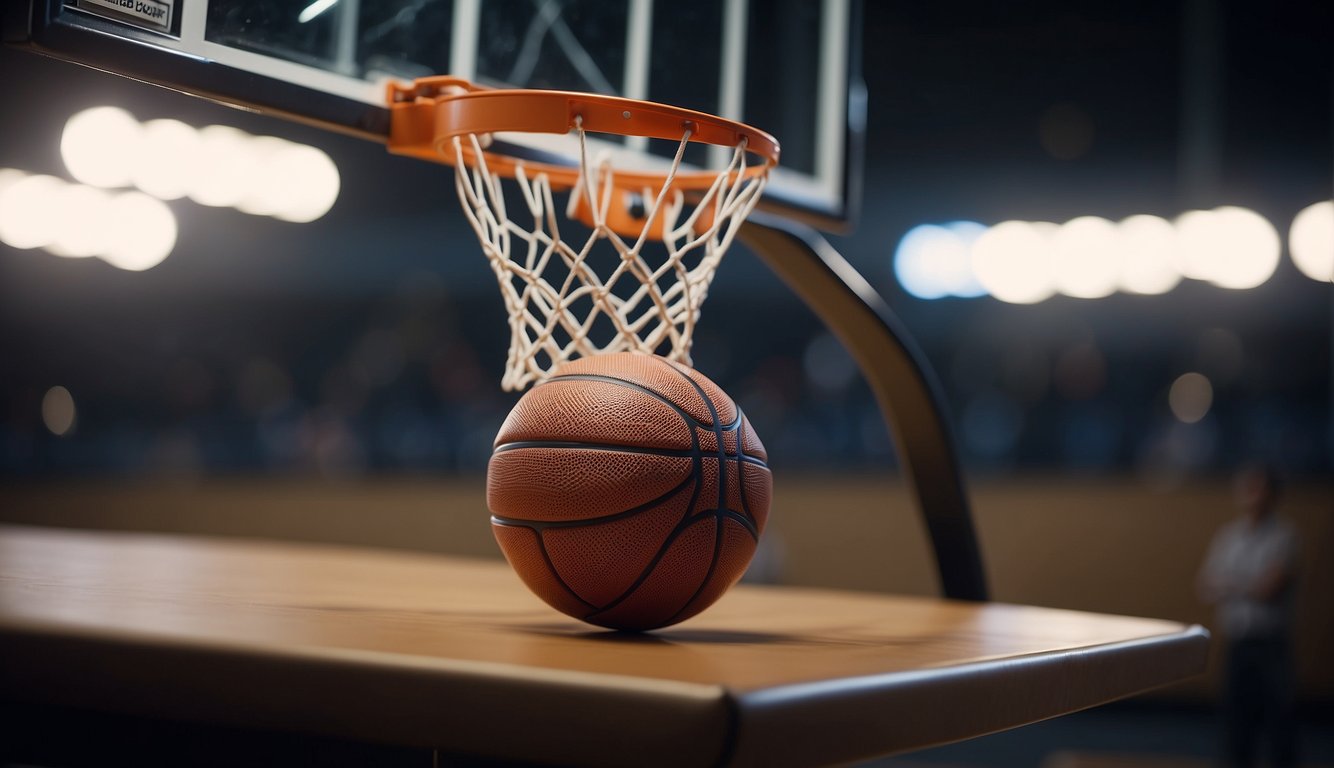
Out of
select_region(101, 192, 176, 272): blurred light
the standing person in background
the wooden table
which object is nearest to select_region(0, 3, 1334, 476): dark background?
select_region(101, 192, 176, 272): blurred light

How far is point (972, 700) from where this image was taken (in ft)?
4.04

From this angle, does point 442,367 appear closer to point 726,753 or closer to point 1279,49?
point 1279,49

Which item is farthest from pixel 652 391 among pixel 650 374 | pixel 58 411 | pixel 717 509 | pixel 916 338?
pixel 58 411

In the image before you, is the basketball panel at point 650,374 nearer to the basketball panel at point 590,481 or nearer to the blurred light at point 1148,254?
the basketball panel at point 590,481

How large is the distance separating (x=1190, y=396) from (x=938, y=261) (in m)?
2.01

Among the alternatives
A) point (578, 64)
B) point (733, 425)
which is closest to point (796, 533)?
point (578, 64)

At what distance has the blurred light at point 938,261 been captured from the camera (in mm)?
9031

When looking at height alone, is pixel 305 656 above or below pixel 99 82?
below

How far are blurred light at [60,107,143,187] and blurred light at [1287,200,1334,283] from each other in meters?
7.30

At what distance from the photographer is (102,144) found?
7707 mm

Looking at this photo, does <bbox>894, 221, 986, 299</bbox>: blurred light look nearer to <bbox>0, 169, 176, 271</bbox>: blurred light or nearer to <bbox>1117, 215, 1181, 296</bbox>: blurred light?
<bbox>1117, 215, 1181, 296</bbox>: blurred light

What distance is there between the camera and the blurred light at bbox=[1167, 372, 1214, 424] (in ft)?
27.0

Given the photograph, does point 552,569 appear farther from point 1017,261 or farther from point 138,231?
point 138,231

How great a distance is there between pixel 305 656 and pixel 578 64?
1414 millimetres
